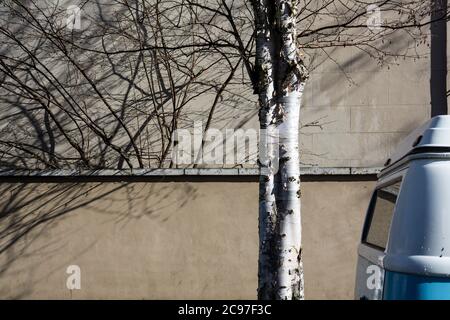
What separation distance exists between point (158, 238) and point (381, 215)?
14.3 feet

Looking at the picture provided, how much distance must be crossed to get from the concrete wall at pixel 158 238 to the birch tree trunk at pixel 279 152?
11.0ft

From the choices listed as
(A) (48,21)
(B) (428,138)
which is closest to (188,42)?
(A) (48,21)

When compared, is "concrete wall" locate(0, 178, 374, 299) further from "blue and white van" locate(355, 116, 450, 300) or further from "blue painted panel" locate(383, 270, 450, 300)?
"blue painted panel" locate(383, 270, 450, 300)

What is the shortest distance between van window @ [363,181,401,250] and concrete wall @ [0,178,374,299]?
3.41m

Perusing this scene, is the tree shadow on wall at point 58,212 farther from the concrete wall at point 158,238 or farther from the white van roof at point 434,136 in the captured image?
the white van roof at point 434,136

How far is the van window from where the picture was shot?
3848 millimetres

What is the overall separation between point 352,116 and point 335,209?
129 centimetres

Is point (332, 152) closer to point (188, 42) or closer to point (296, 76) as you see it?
point (188, 42)

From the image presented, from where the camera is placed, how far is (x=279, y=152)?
195 inches

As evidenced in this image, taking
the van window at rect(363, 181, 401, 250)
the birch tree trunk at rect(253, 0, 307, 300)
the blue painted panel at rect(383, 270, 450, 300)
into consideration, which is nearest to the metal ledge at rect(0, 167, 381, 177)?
the birch tree trunk at rect(253, 0, 307, 300)

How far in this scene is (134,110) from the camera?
8.70 metres

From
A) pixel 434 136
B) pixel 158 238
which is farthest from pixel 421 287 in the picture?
pixel 158 238

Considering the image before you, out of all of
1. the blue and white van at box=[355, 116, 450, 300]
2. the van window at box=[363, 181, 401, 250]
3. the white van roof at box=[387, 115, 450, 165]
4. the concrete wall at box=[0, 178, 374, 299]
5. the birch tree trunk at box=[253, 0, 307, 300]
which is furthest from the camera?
the concrete wall at box=[0, 178, 374, 299]

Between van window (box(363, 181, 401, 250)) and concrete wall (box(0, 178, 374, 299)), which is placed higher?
van window (box(363, 181, 401, 250))
